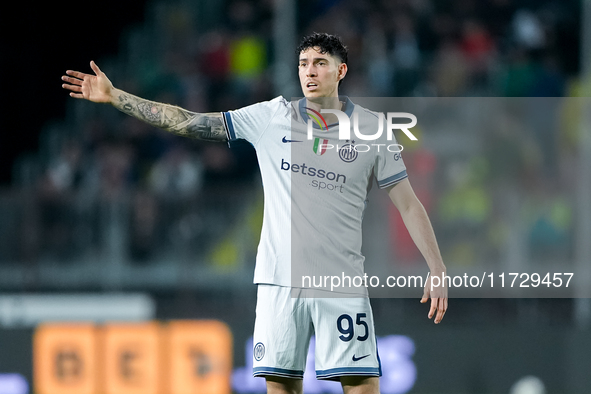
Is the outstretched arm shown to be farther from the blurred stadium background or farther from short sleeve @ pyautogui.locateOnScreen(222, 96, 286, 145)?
the blurred stadium background

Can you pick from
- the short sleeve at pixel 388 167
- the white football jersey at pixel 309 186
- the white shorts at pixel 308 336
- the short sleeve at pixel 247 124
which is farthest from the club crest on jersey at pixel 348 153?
the white shorts at pixel 308 336

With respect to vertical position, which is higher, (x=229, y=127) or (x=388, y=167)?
(x=229, y=127)

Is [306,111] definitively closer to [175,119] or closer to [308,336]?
[175,119]

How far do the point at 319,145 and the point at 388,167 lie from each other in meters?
0.35

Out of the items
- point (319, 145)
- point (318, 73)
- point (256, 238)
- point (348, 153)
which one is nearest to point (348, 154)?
point (348, 153)

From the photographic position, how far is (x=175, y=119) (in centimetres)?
478

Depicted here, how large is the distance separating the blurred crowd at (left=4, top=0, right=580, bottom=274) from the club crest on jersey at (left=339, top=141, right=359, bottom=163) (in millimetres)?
3704

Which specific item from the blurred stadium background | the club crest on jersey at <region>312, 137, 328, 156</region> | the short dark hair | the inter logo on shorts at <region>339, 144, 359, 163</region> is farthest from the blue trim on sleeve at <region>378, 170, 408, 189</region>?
the blurred stadium background

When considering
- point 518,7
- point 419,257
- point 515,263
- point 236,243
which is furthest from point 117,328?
point 518,7

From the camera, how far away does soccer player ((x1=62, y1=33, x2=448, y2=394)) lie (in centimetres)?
460

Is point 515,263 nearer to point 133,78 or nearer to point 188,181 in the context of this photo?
point 188,181

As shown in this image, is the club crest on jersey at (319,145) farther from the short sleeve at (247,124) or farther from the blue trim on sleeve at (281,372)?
the blue trim on sleeve at (281,372)

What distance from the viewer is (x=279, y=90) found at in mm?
9258

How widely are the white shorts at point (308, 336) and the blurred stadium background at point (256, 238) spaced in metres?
3.75
